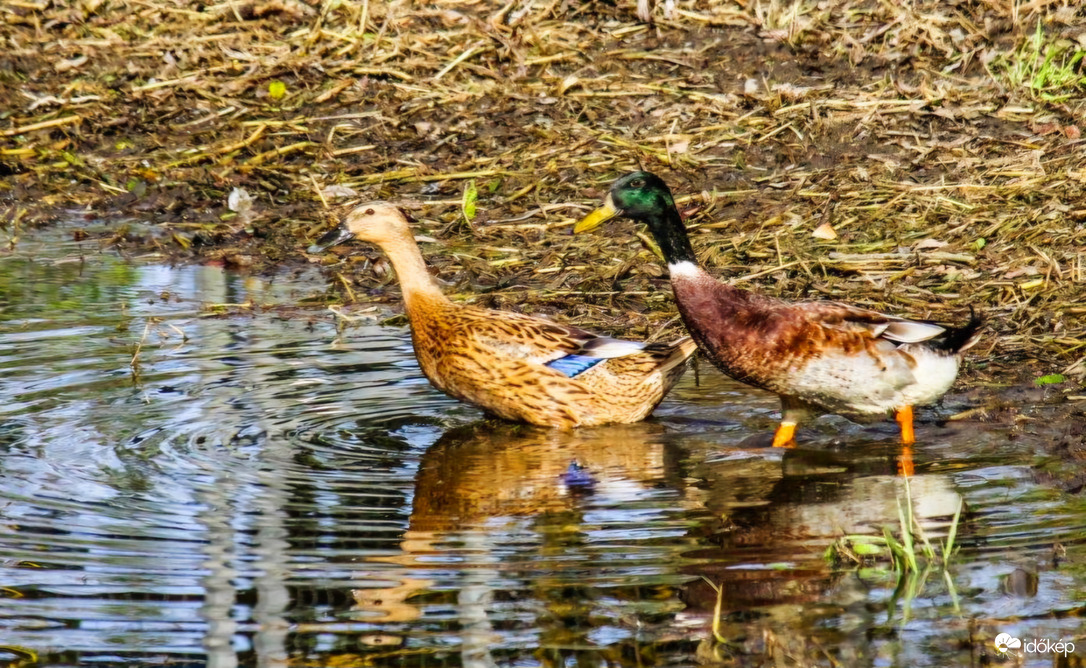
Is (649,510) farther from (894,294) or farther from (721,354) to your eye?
(894,294)

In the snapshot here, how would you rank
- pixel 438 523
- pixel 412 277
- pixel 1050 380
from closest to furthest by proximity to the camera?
pixel 438 523 < pixel 1050 380 < pixel 412 277

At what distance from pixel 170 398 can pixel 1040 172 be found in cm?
526

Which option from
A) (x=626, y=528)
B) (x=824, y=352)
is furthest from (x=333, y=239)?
(x=626, y=528)

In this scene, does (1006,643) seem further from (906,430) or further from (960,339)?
(960,339)

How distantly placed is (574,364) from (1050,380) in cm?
209

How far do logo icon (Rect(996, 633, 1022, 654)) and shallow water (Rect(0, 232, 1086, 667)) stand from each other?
3cm

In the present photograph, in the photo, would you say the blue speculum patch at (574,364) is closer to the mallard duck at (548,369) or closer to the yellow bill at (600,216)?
the mallard duck at (548,369)

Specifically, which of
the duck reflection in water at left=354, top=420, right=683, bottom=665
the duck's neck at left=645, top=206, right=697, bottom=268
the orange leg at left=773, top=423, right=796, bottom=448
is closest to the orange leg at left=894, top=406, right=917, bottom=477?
the orange leg at left=773, top=423, right=796, bottom=448

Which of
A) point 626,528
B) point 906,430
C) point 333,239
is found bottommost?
point 626,528

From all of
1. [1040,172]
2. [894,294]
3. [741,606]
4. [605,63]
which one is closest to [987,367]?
[894,294]

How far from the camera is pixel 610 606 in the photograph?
4277mm

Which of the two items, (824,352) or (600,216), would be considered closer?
(824,352)

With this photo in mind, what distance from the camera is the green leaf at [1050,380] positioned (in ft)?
22.0

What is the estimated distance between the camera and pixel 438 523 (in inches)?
206
